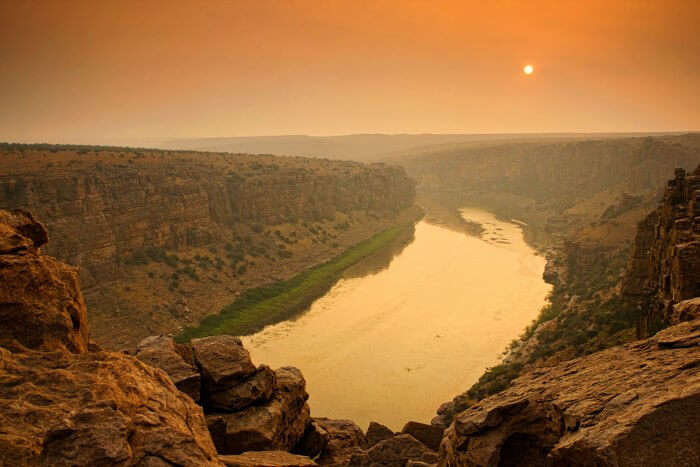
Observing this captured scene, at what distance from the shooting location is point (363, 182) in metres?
75.3

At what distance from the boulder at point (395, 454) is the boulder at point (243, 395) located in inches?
104

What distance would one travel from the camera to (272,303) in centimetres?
3881

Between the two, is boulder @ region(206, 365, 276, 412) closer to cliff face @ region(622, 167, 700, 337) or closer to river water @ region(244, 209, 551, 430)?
cliff face @ region(622, 167, 700, 337)

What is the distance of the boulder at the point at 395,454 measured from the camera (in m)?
11.9

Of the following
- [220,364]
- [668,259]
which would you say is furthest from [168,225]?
[668,259]

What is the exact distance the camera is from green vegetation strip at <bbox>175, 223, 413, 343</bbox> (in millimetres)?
33594

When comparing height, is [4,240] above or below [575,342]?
above

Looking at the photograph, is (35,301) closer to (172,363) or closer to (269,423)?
(172,363)

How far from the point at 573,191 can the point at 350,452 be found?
281ft

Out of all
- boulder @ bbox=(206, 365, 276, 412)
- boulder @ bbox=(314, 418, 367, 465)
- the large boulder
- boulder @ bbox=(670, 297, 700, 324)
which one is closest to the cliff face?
boulder @ bbox=(670, 297, 700, 324)

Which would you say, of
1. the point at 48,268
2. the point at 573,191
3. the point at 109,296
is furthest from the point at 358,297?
the point at 573,191

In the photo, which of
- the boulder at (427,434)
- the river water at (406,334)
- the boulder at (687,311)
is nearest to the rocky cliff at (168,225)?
the river water at (406,334)

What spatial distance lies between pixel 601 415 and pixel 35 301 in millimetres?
8526

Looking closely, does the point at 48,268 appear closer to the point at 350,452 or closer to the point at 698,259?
the point at 350,452
